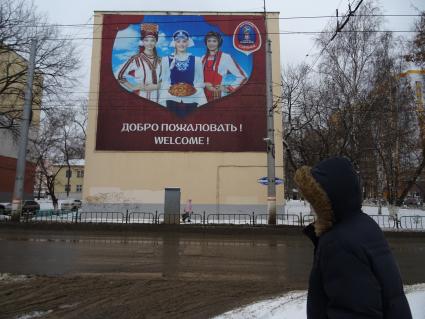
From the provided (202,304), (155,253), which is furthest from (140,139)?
(202,304)

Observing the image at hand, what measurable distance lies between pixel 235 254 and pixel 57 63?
62.8ft

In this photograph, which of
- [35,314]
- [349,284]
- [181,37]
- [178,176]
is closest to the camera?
[349,284]

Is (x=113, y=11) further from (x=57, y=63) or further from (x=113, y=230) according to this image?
(x=113, y=230)

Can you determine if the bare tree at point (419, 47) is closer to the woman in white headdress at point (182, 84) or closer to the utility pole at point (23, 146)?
the woman in white headdress at point (182, 84)

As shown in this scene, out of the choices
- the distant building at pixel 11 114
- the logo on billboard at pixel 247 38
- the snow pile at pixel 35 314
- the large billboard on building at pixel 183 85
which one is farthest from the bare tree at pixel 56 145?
the snow pile at pixel 35 314

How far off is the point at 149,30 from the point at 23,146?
13439 mm

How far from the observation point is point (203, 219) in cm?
2386

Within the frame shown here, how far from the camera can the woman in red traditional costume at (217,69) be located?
2906 cm

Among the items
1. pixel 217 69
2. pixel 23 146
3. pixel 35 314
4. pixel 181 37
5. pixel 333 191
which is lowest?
pixel 35 314

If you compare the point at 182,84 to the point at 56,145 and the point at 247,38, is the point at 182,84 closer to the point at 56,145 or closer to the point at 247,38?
the point at 247,38

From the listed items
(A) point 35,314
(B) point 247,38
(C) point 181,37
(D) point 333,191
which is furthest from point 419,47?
(D) point 333,191

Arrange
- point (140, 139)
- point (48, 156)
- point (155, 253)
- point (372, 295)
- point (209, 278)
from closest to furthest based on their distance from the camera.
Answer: point (372, 295) → point (209, 278) → point (155, 253) → point (140, 139) → point (48, 156)

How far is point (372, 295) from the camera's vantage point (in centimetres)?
190

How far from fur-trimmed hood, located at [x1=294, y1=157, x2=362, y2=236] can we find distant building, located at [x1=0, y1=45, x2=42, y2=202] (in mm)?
25588
